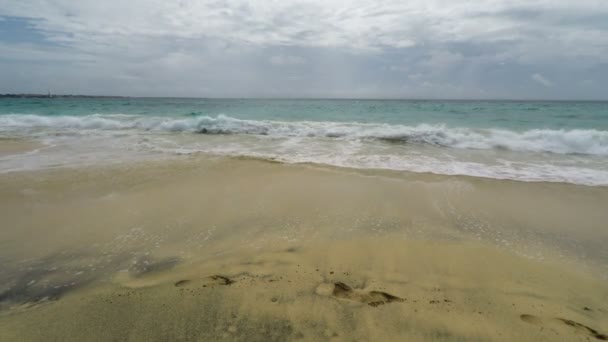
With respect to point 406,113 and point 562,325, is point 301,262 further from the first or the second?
point 406,113

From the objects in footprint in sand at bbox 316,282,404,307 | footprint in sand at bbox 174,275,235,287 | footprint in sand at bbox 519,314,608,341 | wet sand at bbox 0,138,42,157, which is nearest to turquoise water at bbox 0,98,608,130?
wet sand at bbox 0,138,42,157

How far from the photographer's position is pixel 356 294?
96.8 inches

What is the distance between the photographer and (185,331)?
2.06 meters

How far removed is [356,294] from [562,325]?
155cm

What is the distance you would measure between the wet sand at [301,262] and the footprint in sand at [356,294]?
0.05 feet

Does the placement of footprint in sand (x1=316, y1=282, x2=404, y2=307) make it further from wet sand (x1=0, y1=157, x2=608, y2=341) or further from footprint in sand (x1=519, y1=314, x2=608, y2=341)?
footprint in sand (x1=519, y1=314, x2=608, y2=341)

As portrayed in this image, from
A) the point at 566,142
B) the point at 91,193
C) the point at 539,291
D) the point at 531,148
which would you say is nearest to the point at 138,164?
the point at 91,193

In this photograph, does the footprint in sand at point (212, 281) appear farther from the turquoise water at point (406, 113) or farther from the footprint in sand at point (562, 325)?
the turquoise water at point (406, 113)

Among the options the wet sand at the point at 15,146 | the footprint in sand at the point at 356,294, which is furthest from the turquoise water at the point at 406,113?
the footprint in sand at the point at 356,294

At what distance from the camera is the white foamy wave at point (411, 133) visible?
9.96 metres

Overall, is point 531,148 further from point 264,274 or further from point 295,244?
point 264,274

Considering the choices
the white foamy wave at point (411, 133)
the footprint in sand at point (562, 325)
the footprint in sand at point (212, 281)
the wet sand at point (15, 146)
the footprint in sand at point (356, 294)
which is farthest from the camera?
the white foamy wave at point (411, 133)

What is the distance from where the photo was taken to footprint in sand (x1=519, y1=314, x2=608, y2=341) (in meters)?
2.11

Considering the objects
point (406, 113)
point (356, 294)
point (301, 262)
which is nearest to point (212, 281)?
point (301, 262)
